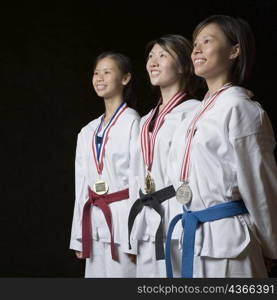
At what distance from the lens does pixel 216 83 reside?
269 centimetres

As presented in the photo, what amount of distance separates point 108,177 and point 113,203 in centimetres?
16

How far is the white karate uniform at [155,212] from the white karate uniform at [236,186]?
492 mm

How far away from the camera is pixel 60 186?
4.80 metres

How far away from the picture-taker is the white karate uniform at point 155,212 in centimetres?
300

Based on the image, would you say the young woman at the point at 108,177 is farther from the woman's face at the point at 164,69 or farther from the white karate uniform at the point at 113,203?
the woman's face at the point at 164,69

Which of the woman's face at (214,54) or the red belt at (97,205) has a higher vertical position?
the woman's face at (214,54)

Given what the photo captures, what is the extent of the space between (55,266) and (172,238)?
2.20 metres

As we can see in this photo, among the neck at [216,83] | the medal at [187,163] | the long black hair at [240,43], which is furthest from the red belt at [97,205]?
the long black hair at [240,43]

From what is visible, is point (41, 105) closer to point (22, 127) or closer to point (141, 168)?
point (22, 127)

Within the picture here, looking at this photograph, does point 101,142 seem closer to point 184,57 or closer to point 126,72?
point 126,72

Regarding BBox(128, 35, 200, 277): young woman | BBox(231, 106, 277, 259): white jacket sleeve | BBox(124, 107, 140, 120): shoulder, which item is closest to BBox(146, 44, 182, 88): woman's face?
BBox(128, 35, 200, 277): young woman

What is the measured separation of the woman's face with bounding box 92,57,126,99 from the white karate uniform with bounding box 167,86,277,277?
123cm

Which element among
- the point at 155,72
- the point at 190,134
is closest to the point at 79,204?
the point at 155,72
